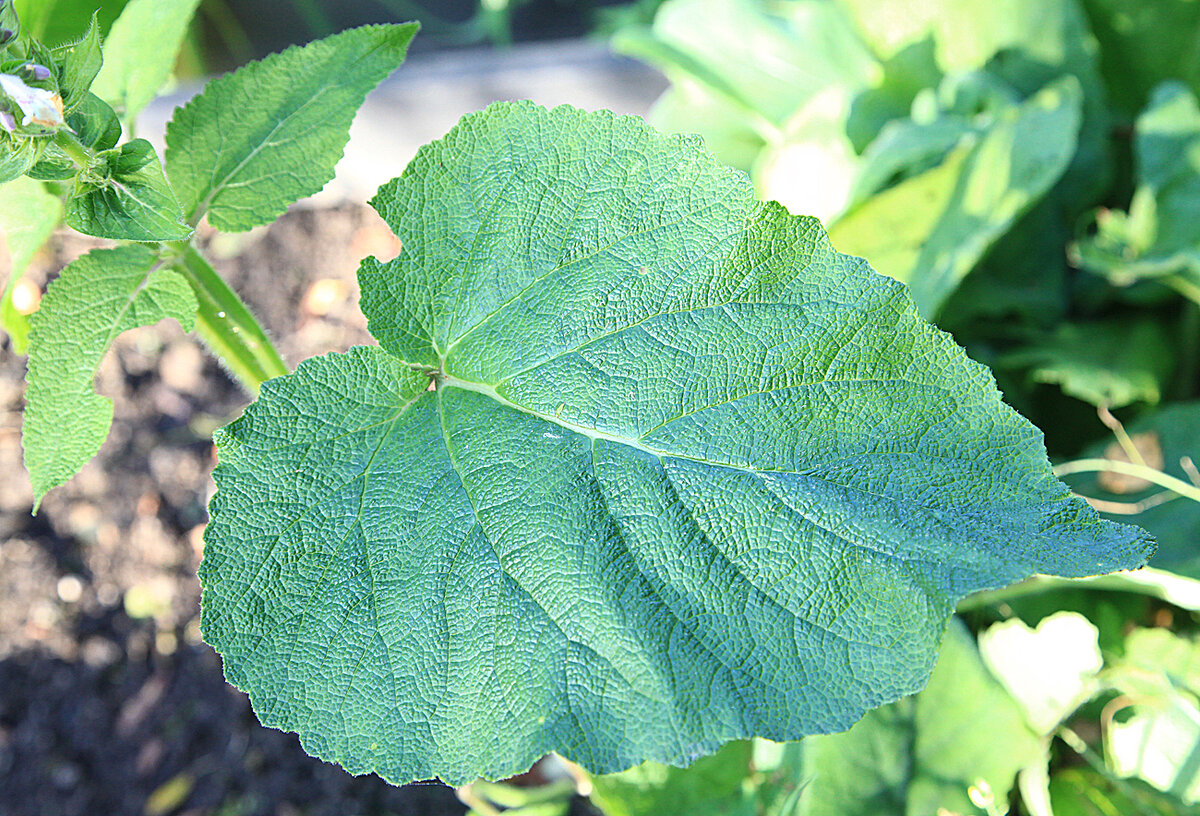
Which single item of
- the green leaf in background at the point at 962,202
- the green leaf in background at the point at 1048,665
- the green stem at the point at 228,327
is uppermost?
the green stem at the point at 228,327

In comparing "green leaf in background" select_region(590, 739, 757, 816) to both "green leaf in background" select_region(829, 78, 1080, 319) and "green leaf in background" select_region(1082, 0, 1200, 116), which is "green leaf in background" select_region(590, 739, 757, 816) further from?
"green leaf in background" select_region(1082, 0, 1200, 116)

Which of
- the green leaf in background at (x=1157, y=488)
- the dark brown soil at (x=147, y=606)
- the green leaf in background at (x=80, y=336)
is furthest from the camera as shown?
the dark brown soil at (x=147, y=606)

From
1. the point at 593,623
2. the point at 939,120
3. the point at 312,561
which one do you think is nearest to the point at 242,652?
the point at 312,561

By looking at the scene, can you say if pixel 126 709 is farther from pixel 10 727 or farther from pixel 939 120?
pixel 939 120

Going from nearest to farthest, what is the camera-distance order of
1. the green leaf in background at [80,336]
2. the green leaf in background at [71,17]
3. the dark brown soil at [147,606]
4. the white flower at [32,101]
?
the white flower at [32,101] < the green leaf in background at [80,336] < the green leaf in background at [71,17] < the dark brown soil at [147,606]

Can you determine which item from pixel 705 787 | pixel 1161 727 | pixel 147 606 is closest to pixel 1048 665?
pixel 1161 727

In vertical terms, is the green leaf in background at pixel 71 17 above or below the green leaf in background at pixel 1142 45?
above

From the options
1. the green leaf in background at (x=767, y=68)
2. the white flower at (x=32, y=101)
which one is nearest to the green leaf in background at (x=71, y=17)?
the white flower at (x=32, y=101)

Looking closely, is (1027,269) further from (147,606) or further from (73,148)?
(147,606)

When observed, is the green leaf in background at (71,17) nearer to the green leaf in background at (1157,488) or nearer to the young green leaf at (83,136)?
the young green leaf at (83,136)
